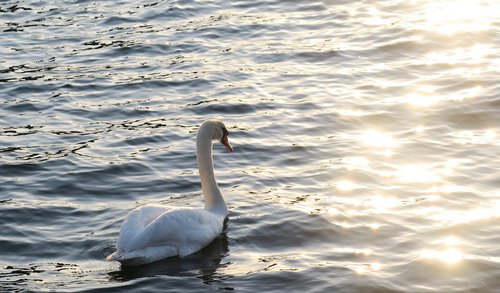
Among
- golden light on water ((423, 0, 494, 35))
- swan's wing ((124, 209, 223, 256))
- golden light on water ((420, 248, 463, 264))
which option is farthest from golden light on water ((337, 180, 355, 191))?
golden light on water ((423, 0, 494, 35))

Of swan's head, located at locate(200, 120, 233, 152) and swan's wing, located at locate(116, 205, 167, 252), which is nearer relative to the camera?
swan's wing, located at locate(116, 205, 167, 252)

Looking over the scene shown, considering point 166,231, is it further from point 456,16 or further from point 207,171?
point 456,16

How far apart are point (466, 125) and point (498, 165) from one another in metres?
1.84

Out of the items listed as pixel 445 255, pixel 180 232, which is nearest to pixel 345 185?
pixel 445 255

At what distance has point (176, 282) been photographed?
408 inches

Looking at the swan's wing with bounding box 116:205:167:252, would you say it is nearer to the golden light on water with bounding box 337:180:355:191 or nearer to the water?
the water

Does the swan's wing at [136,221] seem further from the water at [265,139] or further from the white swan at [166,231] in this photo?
the water at [265,139]

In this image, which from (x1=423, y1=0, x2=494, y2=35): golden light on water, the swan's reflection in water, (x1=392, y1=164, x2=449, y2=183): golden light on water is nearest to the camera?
the swan's reflection in water

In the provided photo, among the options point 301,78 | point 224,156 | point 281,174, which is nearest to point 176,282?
point 281,174

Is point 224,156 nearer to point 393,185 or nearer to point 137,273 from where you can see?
point 393,185

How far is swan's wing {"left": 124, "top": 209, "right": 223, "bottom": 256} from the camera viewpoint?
10.8 m

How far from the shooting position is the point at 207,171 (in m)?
12.3

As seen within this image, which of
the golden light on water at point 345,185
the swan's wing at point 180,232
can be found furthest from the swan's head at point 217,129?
the golden light on water at point 345,185

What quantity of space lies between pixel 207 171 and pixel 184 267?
70.6 inches
